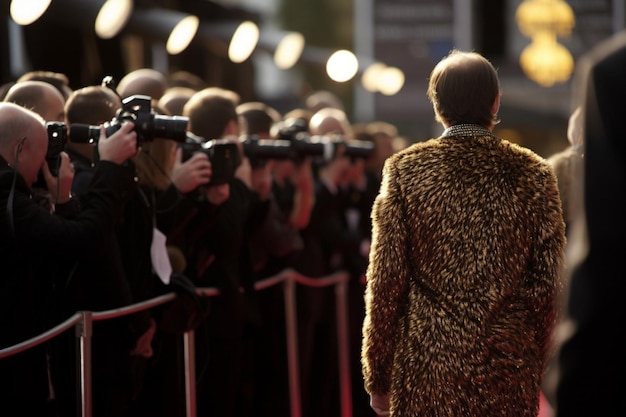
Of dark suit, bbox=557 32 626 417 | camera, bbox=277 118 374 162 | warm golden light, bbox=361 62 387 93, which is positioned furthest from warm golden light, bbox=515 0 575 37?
dark suit, bbox=557 32 626 417

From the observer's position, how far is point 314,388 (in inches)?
319

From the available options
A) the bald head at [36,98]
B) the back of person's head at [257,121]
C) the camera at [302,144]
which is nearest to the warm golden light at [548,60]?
the camera at [302,144]

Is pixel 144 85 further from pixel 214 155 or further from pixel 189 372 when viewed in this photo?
pixel 189 372

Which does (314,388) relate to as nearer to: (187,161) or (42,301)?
(187,161)

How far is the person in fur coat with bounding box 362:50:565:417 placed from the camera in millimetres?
3846

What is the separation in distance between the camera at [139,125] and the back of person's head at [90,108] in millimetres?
300

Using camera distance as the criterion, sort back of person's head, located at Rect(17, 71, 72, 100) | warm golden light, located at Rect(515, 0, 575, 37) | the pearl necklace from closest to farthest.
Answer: the pearl necklace → back of person's head, located at Rect(17, 71, 72, 100) → warm golden light, located at Rect(515, 0, 575, 37)

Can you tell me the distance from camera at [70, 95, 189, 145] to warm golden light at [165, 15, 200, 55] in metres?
4.47

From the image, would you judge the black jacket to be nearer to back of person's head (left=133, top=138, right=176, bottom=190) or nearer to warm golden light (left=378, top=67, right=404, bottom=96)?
back of person's head (left=133, top=138, right=176, bottom=190)

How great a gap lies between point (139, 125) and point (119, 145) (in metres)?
0.16

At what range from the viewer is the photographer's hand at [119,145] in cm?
478

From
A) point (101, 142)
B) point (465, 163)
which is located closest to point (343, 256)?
point (101, 142)

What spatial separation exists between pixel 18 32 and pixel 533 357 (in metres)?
8.63

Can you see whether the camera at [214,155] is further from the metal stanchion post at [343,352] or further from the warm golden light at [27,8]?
the metal stanchion post at [343,352]
